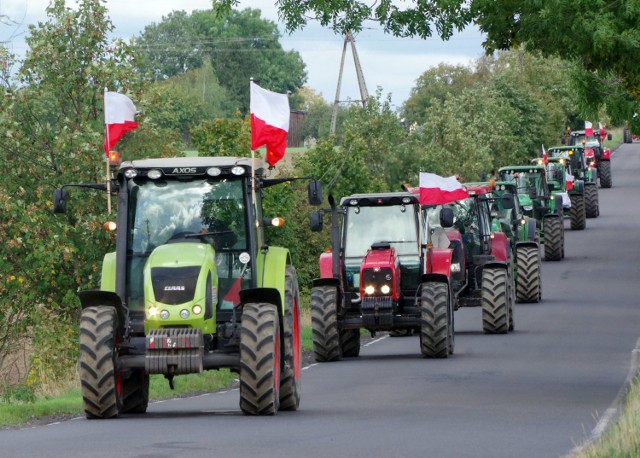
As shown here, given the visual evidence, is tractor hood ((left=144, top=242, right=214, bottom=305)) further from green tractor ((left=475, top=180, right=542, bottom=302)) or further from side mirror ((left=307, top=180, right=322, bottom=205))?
green tractor ((left=475, top=180, right=542, bottom=302))

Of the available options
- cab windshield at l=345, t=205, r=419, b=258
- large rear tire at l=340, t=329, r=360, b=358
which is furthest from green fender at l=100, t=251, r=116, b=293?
large rear tire at l=340, t=329, r=360, b=358

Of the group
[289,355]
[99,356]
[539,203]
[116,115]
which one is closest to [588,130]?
[539,203]

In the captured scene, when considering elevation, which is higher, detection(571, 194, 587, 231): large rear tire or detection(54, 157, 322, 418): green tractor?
detection(571, 194, 587, 231): large rear tire

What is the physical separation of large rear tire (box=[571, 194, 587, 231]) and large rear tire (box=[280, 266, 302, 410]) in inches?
1388

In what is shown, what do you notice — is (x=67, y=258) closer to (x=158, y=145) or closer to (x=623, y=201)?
(x=158, y=145)

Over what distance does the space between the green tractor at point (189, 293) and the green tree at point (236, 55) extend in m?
128

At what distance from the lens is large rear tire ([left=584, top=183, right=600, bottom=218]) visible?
180 feet

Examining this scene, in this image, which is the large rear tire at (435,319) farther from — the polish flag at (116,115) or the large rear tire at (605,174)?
the large rear tire at (605,174)

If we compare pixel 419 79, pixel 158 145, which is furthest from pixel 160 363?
pixel 419 79

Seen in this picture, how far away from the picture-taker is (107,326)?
15.2 meters

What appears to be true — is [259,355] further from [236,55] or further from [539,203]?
[236,55]

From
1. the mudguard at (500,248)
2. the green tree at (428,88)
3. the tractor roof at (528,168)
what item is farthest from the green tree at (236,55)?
the mudguard at (500,248)

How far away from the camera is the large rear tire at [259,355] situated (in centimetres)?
1517

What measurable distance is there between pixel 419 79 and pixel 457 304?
265ft
